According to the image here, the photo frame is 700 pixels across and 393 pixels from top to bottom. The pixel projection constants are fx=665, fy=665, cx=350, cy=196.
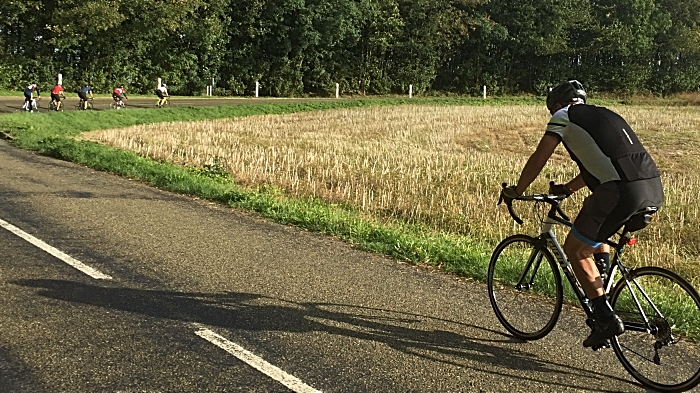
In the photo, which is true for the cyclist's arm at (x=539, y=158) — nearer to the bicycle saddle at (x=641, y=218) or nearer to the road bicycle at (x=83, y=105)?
the bicycle saddle at (x=641, y=218)

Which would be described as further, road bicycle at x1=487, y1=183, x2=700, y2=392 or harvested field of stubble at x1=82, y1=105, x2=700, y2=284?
harvested field of stubble at x1=82, y1=105, x2=700, y2=284

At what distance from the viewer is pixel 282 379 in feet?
13.9

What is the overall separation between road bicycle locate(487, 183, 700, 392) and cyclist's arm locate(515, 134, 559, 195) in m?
0.15

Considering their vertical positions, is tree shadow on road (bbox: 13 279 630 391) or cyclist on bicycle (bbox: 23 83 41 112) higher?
cyclist on bicycle (bbox: 23 83 41 112)

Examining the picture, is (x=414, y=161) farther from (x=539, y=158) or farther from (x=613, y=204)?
(x=613, y=204)

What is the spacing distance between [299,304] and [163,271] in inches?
63.8

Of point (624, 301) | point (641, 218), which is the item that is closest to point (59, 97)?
point (624, 301)

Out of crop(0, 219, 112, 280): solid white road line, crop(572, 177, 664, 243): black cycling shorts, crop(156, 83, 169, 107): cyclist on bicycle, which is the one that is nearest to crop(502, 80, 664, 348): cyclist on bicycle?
crop(572, 177, 664, 243): black cycling shorts

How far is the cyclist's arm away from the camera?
4.54 meters

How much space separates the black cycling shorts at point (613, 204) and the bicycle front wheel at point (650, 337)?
15.1 inches

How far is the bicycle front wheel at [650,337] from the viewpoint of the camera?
14.4ft

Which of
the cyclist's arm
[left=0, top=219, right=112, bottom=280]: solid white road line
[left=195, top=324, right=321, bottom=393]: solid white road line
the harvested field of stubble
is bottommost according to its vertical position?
[left=0, top=219, right=112, bottom=280]: solid white road line

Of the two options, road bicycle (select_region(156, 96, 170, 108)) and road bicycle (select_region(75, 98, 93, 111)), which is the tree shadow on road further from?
road bicycle (select_region(156, 96, 170, 108))

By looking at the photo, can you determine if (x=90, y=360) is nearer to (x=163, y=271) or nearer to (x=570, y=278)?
(x=163, y=271)
